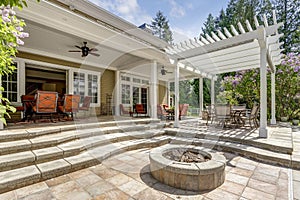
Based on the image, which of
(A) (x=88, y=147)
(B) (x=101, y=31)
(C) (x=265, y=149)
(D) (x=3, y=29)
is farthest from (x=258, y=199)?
(B) (x=101, y=31)

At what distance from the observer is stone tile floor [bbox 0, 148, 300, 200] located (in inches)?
79.8

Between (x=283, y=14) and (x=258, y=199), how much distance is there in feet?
57.9

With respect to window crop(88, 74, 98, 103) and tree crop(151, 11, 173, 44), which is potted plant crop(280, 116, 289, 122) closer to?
window crop(88, 74, 98, 103)

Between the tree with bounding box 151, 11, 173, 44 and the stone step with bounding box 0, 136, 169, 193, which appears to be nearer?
the stone step with bounding box 0, 136, 169, 193

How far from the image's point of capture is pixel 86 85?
712 centimetres

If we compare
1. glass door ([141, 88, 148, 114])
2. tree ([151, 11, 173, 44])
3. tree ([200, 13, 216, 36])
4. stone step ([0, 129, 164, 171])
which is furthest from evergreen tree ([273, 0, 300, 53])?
stone step ([0, 129, 164, 171])

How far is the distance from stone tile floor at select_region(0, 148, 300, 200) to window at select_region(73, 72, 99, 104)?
4778 millimetres

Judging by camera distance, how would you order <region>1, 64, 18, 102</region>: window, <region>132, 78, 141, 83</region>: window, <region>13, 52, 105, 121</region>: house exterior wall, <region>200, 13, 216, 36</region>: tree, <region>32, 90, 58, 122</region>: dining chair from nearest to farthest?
<region>32, 90, 58, 122</region>: dining chair
<region>1, 64, 18, 102</region>: window
<region>13, 52, 105, 121</region>: house exterior wall
<region>132, 78, 141, 83</region>: window
<region>200, 13, 216, 36</region>: tree

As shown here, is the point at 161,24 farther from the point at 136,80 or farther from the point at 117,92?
the point at 117,92

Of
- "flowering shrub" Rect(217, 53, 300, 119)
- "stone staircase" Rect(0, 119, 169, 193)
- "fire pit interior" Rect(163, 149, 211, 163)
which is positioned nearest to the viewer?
"stone staircase" Rect(0, 119, 169, 193)

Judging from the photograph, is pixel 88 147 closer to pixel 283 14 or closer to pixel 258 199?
pixel 258 199

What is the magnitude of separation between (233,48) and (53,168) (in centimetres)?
556

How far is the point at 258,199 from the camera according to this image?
197 cm

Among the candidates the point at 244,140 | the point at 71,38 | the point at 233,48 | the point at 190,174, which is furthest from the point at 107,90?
the point at 190,174
